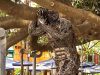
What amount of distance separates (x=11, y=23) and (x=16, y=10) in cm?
157

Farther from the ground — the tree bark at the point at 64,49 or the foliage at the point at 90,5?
the foliage at the point at 90,5

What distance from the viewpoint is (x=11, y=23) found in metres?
7.92

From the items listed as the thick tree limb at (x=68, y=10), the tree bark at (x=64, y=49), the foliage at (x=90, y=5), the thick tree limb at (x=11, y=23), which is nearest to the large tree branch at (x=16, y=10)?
the thick tree limb at (x=68, y=10)

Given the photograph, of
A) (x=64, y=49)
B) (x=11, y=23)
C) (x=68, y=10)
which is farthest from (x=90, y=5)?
(x=64, y=49)

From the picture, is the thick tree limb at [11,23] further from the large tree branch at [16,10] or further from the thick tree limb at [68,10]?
the thick tree limb at [68,10]

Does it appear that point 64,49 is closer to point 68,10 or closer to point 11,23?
point 68,10

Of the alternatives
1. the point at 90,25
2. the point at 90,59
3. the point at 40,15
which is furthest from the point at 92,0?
the point at 90,59

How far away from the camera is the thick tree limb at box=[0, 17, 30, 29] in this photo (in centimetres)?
781

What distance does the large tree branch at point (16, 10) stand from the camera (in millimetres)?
6242

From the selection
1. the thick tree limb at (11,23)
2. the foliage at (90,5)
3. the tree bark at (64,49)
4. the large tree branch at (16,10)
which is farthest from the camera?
the foliage at (90,5)

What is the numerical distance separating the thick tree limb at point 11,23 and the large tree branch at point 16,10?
3.98 feet

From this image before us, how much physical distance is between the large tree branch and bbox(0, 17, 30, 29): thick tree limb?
3.98ft

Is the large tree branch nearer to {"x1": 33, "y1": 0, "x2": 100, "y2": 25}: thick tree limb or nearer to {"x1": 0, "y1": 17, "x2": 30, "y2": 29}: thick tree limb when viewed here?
{"x1": 33, "y1": 0, "x2": 100, "y2": 25}: thick tree limb

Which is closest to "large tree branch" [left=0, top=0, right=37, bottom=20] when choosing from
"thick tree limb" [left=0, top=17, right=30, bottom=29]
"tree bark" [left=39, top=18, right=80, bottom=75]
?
"thick tree limb" [left=0, top=17, right=30, bottom=29]
